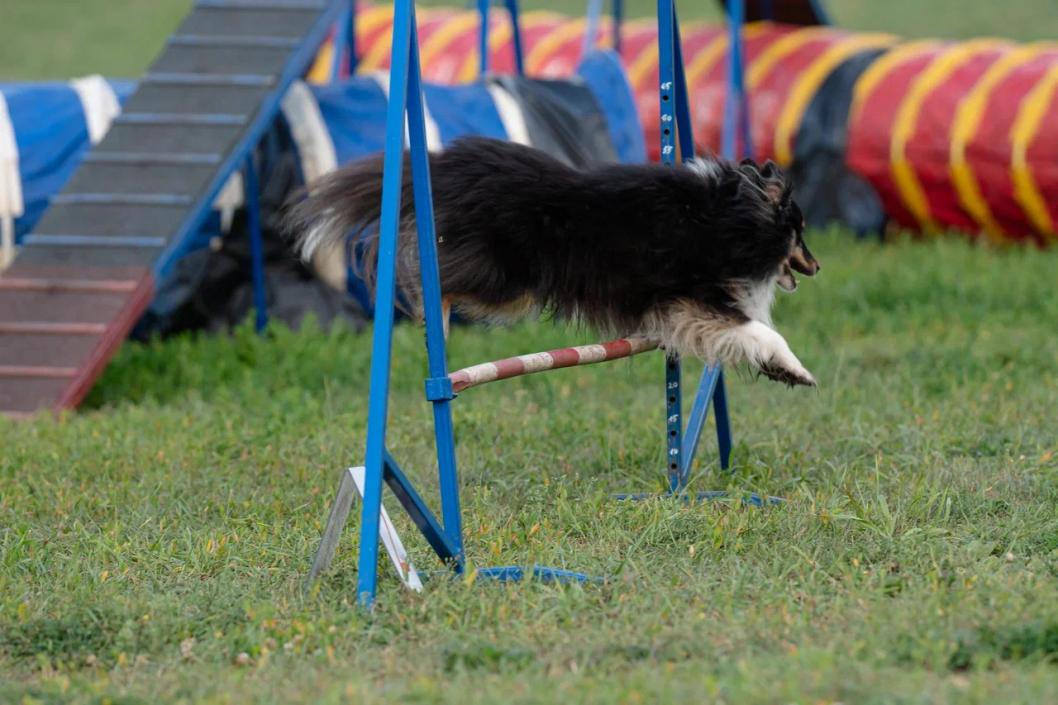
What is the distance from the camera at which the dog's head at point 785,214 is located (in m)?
4.93

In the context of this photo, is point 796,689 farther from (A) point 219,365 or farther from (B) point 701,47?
(B) point 701,47

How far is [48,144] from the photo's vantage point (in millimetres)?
8500

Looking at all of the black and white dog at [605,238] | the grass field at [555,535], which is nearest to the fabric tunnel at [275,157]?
the grass field at [555,535]

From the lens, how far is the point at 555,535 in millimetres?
4641

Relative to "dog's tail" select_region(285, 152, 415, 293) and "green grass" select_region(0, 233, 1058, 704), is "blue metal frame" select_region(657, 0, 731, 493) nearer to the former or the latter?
"green grass" select_region(0, 233, 1058, 704)

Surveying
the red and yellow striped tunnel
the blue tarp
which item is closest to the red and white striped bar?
the blue tarp

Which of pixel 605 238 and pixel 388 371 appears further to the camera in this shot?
pixel 605 238

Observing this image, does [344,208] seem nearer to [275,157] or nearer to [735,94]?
[275,157]

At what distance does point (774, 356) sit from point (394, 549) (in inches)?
59.1

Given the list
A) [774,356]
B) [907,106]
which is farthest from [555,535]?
[907,106]

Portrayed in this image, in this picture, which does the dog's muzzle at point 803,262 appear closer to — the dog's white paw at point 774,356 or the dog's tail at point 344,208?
the dog's white paw at point 774,356

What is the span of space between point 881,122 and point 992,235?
125 centimetres

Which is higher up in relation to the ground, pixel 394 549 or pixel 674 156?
pixel 674 156

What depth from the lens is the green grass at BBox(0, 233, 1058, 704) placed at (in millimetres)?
3459
